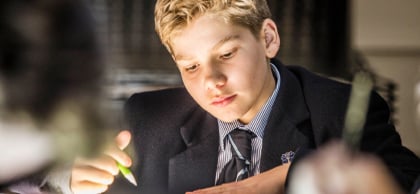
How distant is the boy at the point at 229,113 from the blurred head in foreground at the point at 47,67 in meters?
0.30

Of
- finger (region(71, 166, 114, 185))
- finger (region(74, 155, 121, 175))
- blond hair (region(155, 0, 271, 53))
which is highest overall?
blond hair (region(155, 0, 271, 53))

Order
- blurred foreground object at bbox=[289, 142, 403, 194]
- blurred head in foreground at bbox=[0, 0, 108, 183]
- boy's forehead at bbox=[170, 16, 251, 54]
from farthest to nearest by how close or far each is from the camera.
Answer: boy's forehead at bbox=[170, 16, 251, 54]
blurred foreground object at bbox=[289, 142, 403, 194]
blurred head in foreground at bbox=[0, 0, 108, 183]

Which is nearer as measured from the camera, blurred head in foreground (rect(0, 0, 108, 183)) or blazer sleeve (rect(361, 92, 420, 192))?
blurred head in foreground (rect(0, 0, 108, 183))

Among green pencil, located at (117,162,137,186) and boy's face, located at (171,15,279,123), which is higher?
boy's face, located at (171,15,279,123)

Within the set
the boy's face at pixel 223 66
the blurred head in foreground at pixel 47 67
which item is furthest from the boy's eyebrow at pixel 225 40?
the blurred head in foreground at pixel 47 67

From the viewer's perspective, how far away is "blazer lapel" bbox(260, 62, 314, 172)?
94 centimetres

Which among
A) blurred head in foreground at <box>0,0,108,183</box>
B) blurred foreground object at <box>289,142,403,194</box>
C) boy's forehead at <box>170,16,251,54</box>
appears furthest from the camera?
boy's forehead at <box>170,16,251,54</box>

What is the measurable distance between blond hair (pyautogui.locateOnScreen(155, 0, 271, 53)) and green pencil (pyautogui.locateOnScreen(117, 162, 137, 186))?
15cm

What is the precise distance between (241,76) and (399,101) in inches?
10.1

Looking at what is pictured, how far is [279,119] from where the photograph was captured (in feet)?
3.16

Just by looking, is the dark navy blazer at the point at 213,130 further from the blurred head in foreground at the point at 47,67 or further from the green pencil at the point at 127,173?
the blurred head in foreground at the point at 47,67

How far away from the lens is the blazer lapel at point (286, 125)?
94 centimetres

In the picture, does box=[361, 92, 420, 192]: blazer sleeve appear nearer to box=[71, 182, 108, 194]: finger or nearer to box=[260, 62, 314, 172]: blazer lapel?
box=[260, 62, 314, 172]: blazer lapel

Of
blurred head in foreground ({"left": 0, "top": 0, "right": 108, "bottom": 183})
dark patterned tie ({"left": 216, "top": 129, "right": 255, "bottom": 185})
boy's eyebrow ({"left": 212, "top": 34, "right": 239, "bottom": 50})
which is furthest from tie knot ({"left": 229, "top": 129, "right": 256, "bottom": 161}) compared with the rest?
blurred head in foreground ({"left": 0, "top": 0, "right": 108, "bottom": 183})
